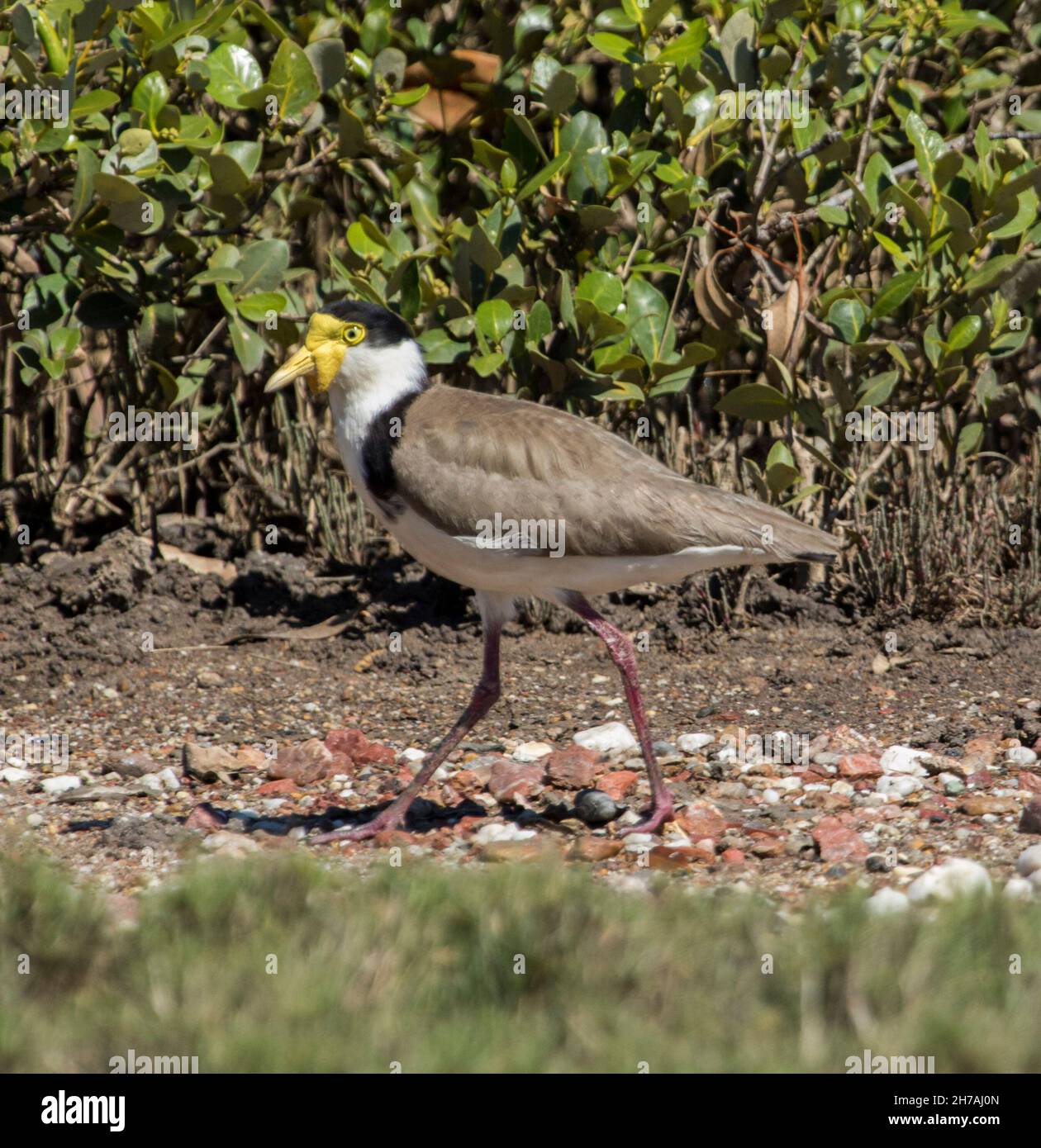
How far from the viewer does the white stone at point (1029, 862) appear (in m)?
4.65

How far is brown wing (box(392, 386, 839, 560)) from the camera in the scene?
18.3 ft

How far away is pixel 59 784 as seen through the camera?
6.03 meters

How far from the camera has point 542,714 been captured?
22.6ft

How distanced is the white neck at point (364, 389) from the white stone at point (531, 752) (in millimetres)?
1424

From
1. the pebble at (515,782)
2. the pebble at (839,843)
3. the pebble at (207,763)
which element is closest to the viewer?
the pebble at (839,843)

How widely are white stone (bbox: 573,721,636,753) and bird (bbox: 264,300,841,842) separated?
2.22ft

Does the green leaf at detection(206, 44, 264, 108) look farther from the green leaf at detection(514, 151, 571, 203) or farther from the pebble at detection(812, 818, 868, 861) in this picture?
the pebble at detection(812, 818, 868, 861)

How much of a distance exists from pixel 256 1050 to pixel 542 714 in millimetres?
3679

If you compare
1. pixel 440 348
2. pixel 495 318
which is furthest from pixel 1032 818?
pixel 440 348

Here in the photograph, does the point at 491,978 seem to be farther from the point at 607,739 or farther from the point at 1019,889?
the point at 607,739

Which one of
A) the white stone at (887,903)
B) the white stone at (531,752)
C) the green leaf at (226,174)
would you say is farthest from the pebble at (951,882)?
the green leaf at (226,174)

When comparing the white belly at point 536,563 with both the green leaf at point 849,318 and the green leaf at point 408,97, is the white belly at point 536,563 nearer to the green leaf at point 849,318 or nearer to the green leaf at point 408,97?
the green leaf at point 849,318

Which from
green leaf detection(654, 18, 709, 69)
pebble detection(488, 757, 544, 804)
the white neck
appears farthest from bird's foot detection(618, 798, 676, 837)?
green leaf detection(654, 18, 709, 69)

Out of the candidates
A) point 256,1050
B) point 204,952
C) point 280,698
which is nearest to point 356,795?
point 280,698
